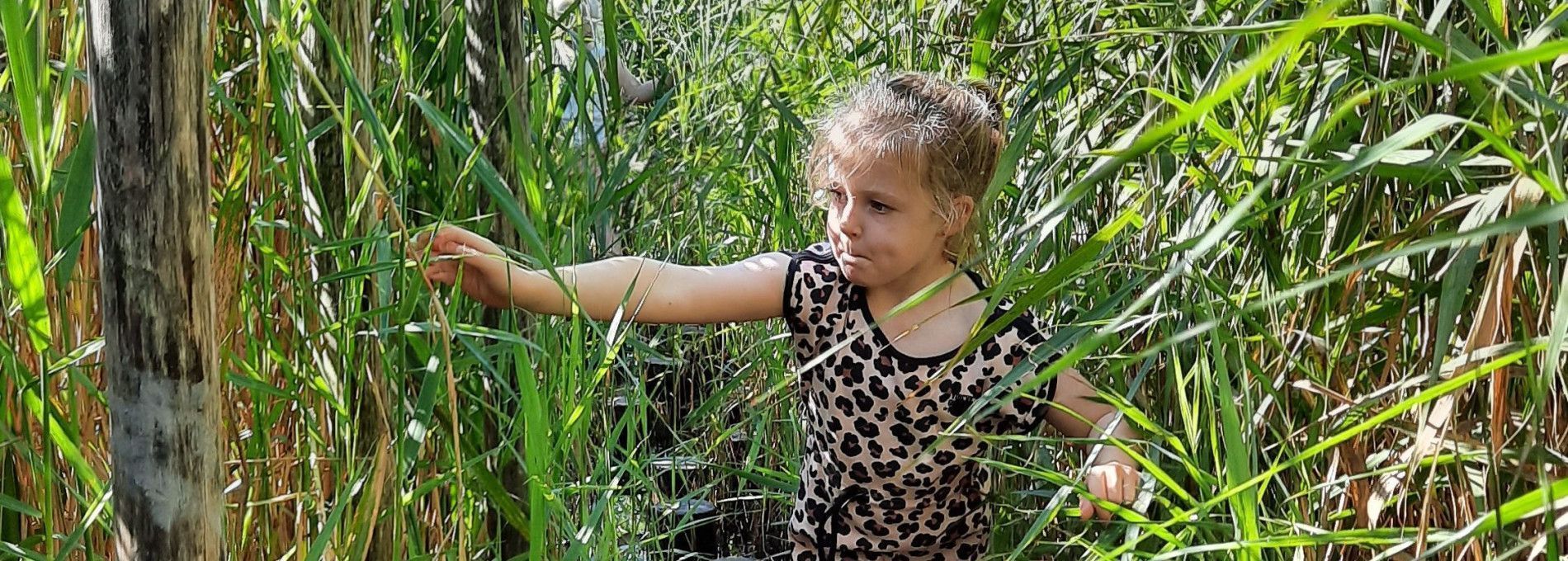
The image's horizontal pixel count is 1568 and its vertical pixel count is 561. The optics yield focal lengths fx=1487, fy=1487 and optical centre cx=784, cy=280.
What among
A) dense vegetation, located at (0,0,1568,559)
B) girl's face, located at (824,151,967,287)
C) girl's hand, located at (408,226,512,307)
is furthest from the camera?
girl's face, located at (824,151,967,287)

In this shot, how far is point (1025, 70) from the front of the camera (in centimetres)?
186

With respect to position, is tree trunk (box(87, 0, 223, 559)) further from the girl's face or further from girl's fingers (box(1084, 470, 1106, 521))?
the girl's face

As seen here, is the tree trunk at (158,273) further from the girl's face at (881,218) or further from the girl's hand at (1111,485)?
the girl's face at (881,218)

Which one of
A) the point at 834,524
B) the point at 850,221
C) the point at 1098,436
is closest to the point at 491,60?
the point at 850,221

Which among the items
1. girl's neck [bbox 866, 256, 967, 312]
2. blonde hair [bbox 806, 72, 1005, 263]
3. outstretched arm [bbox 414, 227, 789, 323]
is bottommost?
girl's neck [bbox 866, 256, 967, 312]

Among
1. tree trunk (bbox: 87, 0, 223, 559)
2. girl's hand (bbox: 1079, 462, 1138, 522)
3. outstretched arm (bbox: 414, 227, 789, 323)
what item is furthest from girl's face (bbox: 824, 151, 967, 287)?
tree trunk (bbox: 87, 0, 223, 559)

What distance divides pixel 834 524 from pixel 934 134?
46cm

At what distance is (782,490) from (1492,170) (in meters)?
1.59

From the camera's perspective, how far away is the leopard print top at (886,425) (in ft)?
5.08

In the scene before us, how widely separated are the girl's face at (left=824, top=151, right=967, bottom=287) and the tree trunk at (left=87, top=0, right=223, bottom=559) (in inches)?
32.4

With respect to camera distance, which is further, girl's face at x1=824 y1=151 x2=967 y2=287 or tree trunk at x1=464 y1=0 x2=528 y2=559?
girl's face at x1=824 y1=151 x2=967 y2=287

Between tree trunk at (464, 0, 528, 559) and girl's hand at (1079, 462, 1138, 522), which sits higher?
tree trunk at (464, 0, 528, 559)

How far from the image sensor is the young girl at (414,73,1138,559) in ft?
4.88

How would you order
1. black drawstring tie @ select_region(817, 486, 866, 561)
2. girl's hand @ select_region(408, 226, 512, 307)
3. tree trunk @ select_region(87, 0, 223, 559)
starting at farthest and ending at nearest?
black drawstring tie @ select_region(817, 486, 866, 561)
girl's hand @ select_region(408, 226, 512, 307)
tree trunk @ select_region(87, 0, 223, 559)
